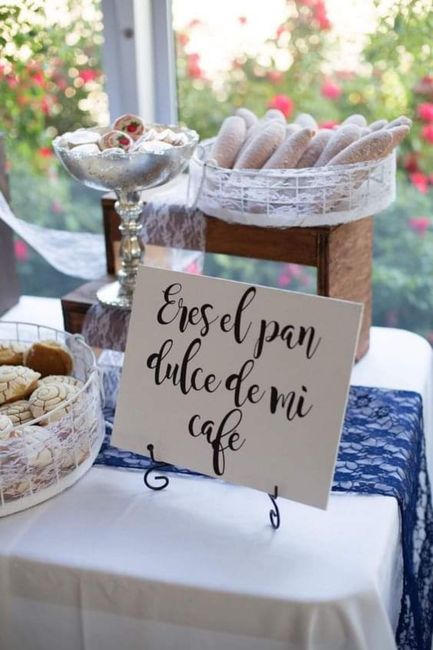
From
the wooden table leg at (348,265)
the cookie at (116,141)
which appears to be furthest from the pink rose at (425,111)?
the cookie at (116,141)

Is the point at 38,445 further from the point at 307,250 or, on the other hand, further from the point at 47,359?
the point at 307,250

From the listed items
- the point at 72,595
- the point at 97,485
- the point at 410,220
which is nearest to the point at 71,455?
the point at 97,485

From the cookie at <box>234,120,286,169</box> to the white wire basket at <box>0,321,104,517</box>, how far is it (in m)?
0.32

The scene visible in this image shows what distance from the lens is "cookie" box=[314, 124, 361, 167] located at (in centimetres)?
111

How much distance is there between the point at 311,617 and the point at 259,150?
58 centimetres

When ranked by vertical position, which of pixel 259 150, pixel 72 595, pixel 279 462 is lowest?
pixel 72 595

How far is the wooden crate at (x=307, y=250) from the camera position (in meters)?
1.11

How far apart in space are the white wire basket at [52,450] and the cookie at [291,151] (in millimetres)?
333

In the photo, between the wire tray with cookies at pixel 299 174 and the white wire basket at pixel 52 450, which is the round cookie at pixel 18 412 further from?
the wire tray with cookies at pixel 299 174

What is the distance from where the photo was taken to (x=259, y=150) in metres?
1.12

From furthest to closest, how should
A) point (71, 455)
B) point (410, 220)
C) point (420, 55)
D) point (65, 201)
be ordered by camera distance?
point (65, 201) < point (410, 220) < point (420, 55) < point (71, 455)

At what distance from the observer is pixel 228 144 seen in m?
1.16

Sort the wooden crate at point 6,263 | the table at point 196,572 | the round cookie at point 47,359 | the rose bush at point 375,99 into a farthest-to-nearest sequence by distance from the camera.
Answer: the rose bush at point 375,99 → the wooden crate at point 6,263 → the round cookie at point 47,359 → the table at point 196,572

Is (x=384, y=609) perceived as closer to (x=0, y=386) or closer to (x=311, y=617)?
(x=311, y=617)
